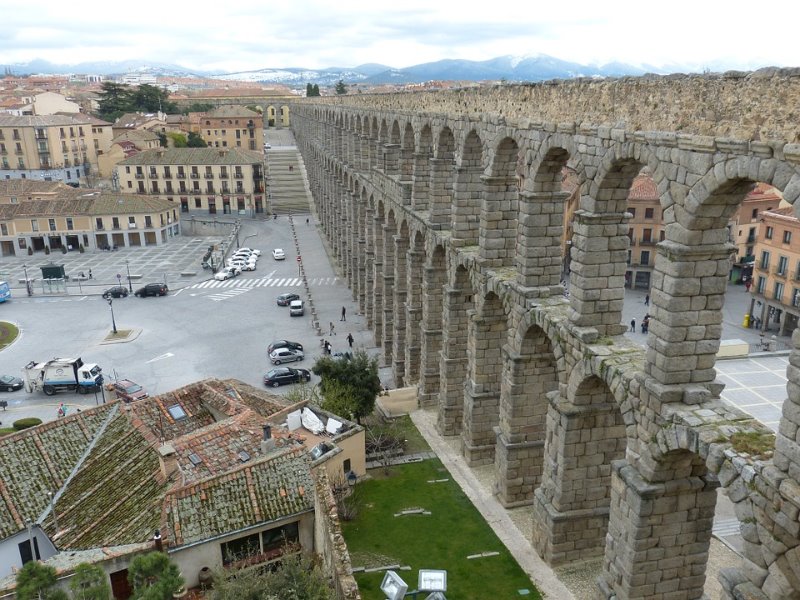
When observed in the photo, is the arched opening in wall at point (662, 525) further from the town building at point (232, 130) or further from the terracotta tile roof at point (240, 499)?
the town building at point (232, 130)

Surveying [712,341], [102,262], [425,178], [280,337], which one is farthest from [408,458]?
[102,262]

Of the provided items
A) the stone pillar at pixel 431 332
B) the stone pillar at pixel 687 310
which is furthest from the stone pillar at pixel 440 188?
the stone pillar at pixel 687 310

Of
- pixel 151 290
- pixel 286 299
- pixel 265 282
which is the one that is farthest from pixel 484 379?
pixel 151 290

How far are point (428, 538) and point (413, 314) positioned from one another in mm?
15120

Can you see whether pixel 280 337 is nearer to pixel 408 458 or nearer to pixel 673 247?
pixel 408 458

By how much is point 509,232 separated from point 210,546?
15.5 metres

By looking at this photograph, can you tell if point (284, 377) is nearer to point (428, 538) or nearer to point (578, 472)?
point (428, 538)

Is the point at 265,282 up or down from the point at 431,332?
Answer: down

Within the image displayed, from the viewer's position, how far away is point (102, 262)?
7888cm

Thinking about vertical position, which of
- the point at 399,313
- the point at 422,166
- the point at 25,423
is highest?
the point at 422,166

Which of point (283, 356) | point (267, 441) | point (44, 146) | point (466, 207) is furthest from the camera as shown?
point (44, 146)

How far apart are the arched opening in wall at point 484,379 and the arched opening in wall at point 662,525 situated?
10144 mm

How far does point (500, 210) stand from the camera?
83.8ft

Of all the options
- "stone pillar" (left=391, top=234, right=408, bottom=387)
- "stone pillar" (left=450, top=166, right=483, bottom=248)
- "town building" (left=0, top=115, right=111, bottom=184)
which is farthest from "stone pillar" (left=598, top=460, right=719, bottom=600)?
"town building" (left=0, top=115, right=111, bottom=184)
